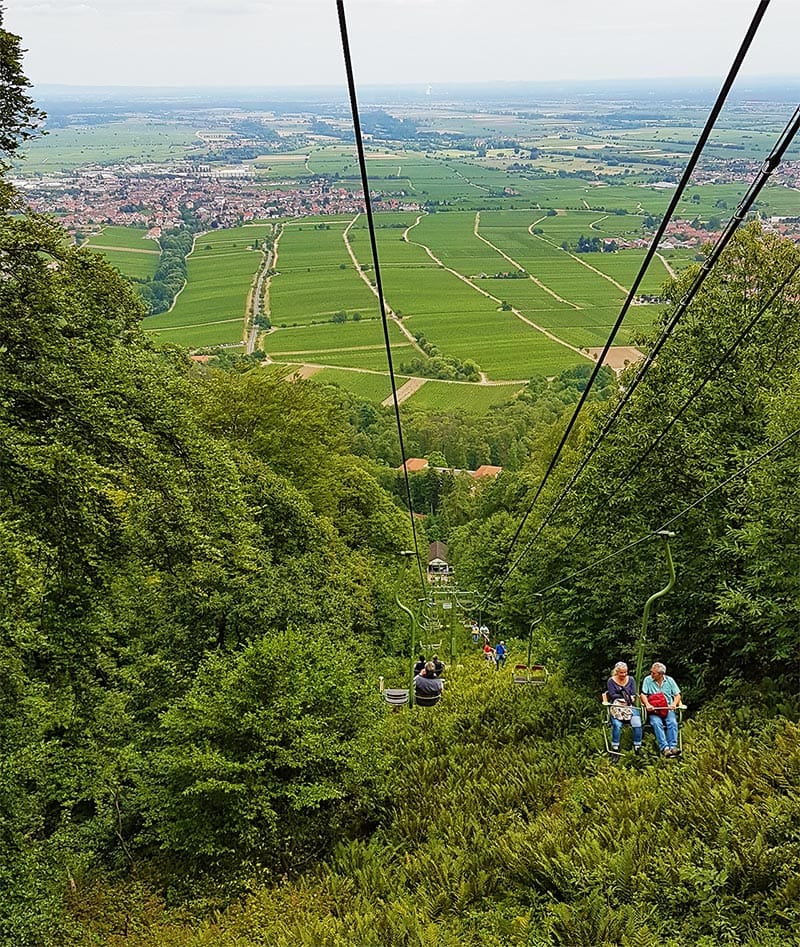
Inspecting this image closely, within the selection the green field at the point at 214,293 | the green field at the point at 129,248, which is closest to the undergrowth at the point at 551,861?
the green field at the point at 214,293

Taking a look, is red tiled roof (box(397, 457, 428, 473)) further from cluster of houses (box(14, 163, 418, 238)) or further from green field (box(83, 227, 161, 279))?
cluster of houses (box(14, 163, 418, 238))

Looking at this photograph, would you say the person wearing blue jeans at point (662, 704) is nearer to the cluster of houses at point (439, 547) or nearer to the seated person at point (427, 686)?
the seated person at point (427, 686)

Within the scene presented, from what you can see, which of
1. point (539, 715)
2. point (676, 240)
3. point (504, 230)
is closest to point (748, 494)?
point (539, 715)

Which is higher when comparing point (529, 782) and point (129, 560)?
point (129, 560)

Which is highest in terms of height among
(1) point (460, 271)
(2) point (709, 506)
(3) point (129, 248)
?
(3) point (129, 248)

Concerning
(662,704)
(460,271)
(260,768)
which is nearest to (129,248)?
(460,271)

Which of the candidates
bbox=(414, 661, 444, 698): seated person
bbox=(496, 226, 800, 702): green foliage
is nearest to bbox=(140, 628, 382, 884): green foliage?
bbox=(414, 661, 444, 698): seated person

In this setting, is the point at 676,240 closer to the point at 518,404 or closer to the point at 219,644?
the point at 518,404

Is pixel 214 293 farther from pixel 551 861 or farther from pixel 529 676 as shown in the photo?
pixel 551 861
